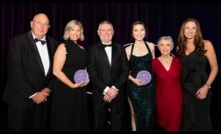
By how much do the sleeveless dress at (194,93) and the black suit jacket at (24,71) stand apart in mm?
1763

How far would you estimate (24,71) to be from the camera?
2787 millimetres

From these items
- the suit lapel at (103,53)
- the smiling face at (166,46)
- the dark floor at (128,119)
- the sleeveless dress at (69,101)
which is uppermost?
the smiling face at (166,46)

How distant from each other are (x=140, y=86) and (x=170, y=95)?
0.40 m

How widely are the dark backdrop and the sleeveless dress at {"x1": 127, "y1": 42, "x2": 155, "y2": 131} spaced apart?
1.99m

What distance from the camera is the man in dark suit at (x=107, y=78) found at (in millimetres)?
2953

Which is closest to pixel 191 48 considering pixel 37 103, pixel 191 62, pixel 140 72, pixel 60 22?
pixel 191 62

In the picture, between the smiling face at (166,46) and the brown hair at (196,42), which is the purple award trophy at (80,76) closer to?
the smiling face at (166,46)

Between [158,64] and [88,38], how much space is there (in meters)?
2.15

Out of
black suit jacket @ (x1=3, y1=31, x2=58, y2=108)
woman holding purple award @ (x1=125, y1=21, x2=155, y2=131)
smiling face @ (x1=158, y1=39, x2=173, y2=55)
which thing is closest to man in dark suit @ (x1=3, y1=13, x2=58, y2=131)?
black suit jacket @ (x1=3, y1=31, x2=58, y2=108)

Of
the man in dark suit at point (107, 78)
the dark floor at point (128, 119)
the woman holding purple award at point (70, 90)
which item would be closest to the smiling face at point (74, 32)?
the woman holding purple award at point (70, 90)

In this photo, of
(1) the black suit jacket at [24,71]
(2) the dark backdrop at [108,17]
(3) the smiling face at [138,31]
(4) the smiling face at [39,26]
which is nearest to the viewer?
Result: (1) the black suit jacket at [24,71]

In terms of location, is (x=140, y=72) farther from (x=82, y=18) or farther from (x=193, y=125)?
(x=82, y=18)

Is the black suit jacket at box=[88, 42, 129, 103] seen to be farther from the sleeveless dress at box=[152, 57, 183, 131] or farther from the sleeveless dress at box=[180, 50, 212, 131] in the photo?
the sleeveless dress at box=[180, 50, 212, 131]

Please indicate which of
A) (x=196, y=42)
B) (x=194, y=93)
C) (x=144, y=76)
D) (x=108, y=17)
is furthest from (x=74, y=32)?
(x=108, y=17)
